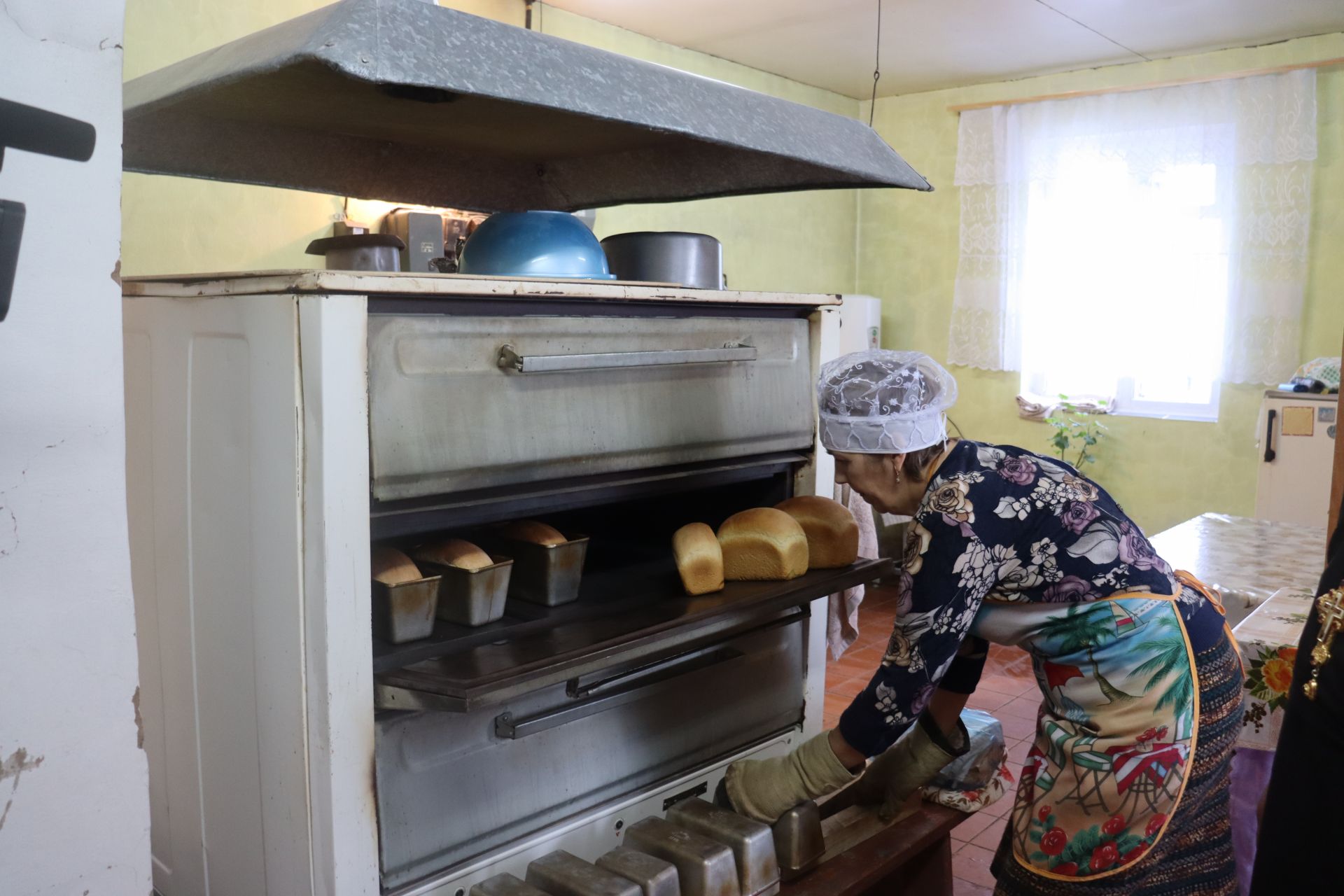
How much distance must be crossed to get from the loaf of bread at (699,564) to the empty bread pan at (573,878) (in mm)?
455

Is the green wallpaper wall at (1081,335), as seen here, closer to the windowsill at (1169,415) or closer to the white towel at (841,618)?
the windowsill at (1169,415)

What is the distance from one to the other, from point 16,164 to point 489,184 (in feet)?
4.21

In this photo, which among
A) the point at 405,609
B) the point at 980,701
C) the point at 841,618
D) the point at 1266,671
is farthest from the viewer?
the point at 980,701

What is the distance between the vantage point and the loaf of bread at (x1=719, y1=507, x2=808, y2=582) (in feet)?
5.74

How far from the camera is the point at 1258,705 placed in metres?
2.03

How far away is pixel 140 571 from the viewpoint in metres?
1.55

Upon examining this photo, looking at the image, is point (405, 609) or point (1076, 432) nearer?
point (405, 609)

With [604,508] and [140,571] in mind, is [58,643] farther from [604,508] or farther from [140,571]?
[604,508]

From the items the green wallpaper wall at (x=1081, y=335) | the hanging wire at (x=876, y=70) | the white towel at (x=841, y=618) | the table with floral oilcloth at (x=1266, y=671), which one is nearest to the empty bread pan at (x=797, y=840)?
the white towel at (x=841, y=618)

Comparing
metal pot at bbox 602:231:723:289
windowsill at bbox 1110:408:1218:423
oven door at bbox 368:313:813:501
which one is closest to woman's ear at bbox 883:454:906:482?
oven door at bbox 368:313:813:501

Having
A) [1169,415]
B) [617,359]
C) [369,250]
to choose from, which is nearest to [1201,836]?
[617,359]

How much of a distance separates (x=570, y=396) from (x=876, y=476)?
1.91ft

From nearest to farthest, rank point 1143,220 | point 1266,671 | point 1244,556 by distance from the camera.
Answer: point 1266,671 < point 1244,556 < point 1143,220

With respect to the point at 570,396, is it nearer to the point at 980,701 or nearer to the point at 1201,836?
the point at 1201,836
